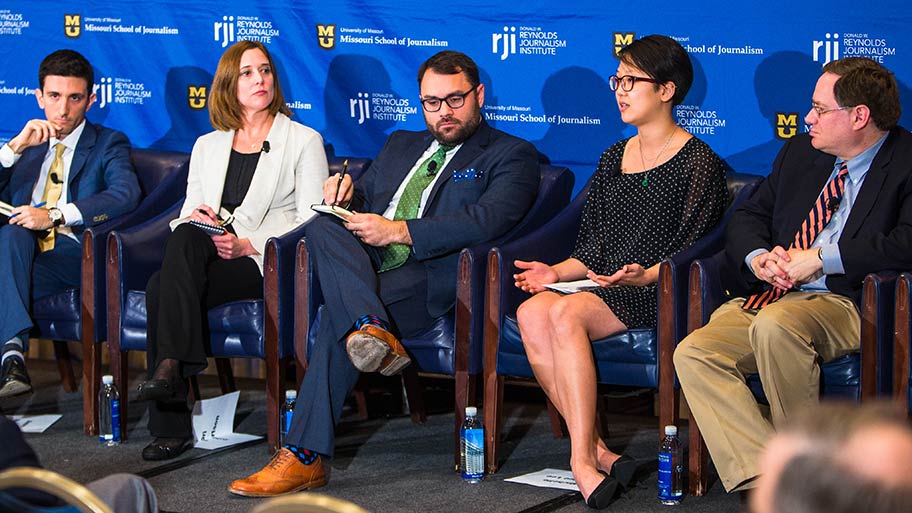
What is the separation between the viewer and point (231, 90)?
15.3 ft

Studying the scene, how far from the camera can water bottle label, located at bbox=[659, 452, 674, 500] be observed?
3.51 meters

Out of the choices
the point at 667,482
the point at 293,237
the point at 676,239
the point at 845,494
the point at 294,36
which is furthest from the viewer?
the point at 294,36

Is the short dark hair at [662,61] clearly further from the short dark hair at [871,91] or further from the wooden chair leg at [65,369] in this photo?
the wooden chair leg at [65,369]

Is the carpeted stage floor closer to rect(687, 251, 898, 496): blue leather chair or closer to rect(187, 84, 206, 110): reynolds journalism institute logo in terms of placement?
rect(687, 251, 898, 496): blue leather chair

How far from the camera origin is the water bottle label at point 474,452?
3.80 meters

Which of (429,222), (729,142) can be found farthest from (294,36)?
(729,142)

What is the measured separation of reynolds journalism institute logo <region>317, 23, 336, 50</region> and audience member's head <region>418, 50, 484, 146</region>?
96 centimetres

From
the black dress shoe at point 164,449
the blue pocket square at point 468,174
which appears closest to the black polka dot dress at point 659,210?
the blue pocket square at point 468,174

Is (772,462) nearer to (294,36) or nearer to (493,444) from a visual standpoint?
(493,444)

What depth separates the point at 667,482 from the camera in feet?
11.5

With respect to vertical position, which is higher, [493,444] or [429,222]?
[429,222]

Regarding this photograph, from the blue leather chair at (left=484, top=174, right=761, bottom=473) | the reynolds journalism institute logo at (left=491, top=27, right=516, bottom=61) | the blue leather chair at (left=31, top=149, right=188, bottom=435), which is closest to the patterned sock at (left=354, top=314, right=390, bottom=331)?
the blue leather chair at (left=484, top=174, right=761, bottom=473)

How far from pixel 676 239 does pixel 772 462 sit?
2926mm

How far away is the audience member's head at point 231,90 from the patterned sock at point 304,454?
4.70ft
